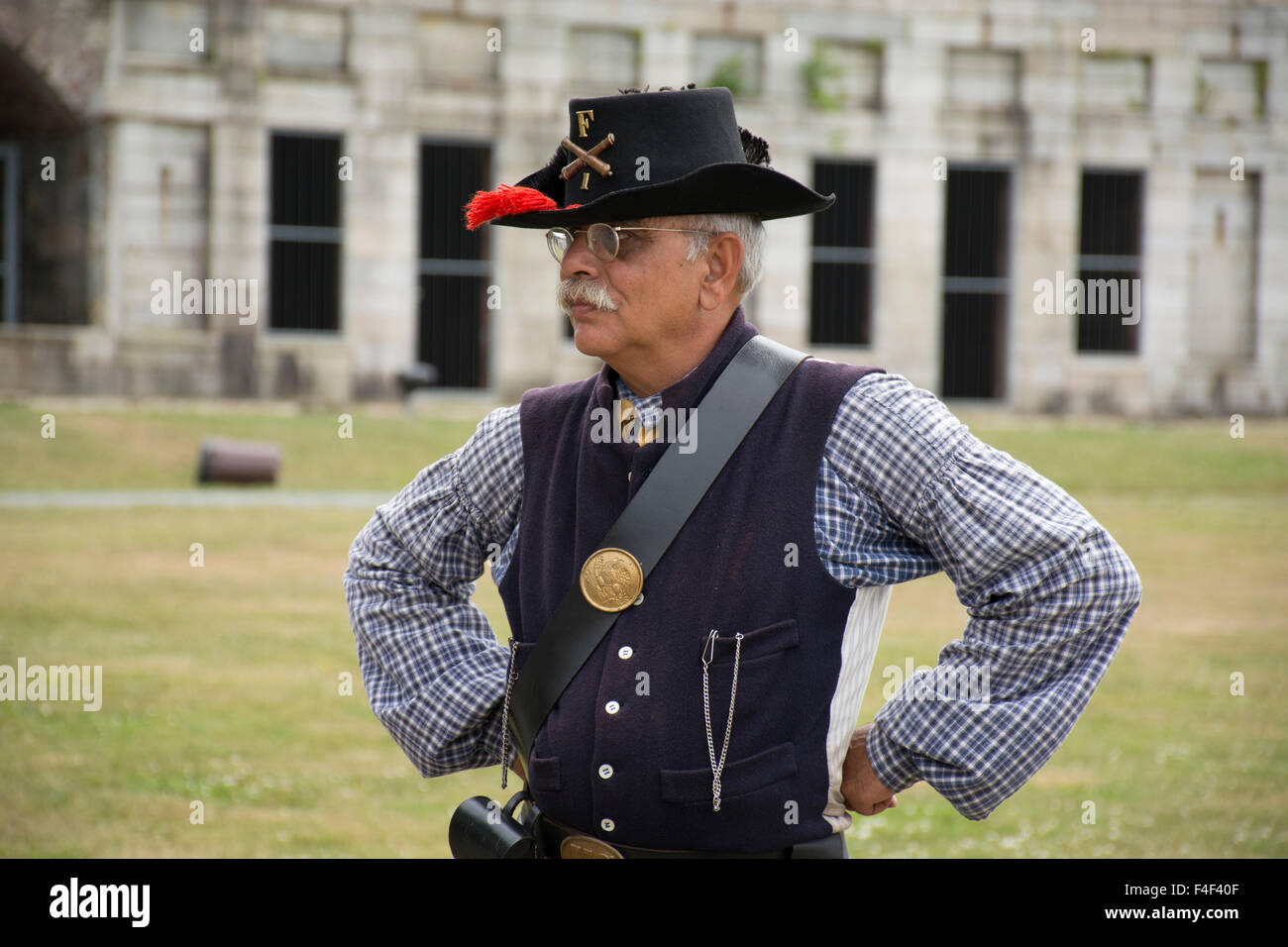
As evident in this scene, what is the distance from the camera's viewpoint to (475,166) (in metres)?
29.1

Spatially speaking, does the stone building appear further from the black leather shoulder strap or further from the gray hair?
the black leather shoulder strap

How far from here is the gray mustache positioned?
349cm

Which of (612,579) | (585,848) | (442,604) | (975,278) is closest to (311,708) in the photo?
(442,604)

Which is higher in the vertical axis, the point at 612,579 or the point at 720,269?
the point at 720,269

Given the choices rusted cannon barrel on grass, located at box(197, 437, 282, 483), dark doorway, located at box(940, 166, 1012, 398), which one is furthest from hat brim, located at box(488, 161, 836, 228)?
dark doorway, located at box(940, 166, 1012, 398)

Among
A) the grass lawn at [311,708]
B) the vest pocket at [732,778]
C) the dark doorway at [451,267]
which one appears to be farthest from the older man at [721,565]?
the dark doorway at [451,267]

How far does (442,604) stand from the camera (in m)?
3.74

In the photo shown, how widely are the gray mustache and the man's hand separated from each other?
1080 mm

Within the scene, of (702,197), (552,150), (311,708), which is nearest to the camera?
(702,197)

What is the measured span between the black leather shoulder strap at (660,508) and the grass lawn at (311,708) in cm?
366

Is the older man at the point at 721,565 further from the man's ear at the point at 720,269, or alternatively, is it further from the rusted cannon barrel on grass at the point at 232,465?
the rusted cannon barrel on grass at the point at 232,465

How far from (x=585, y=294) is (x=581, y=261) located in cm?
8

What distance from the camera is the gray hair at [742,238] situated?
352 cm

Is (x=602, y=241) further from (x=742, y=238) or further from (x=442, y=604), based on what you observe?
(x=442, y=604)
